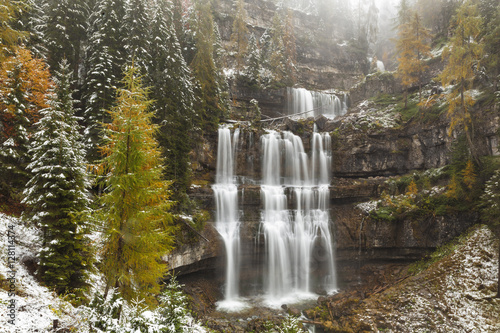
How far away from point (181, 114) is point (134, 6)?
1011cm

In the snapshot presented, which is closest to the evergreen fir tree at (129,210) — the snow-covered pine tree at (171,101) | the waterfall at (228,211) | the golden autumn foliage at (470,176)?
the snow-covered pine tree at (171,101)

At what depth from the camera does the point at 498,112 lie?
1966 cm

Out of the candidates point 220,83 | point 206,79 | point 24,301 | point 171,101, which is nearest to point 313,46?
point 220,83

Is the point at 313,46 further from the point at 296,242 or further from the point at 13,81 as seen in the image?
the point at 13,81

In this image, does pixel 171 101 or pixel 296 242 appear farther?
pixel 296 242

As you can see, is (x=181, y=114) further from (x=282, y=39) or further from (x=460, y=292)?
(x=282, y=39)

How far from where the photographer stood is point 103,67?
17406 mm

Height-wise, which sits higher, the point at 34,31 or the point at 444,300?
the point at 34,31

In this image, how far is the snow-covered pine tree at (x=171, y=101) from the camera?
1756 centimetres

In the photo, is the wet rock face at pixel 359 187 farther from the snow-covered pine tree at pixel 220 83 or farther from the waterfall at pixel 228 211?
the snow-covered pine tree at pixel 220 83

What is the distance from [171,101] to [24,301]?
14.5m

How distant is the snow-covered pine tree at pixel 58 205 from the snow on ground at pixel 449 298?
14492 mm

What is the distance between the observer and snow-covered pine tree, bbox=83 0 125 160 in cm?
1611

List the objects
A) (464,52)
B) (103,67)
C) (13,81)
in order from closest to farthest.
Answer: (13,81), (103,67), (464,52)
